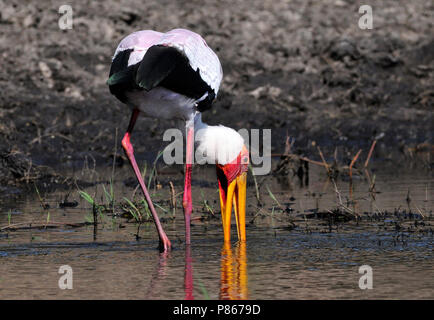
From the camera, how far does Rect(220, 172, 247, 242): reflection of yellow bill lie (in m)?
7.23

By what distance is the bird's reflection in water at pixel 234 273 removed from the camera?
5.43m

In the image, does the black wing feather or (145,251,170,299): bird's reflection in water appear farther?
the black wing feather

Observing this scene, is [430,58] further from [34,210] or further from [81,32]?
[34,210]

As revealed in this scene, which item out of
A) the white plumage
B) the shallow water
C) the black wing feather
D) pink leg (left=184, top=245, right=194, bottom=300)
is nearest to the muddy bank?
the shallow water

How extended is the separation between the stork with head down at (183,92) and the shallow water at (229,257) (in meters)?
0.30

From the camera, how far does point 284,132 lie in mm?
13320

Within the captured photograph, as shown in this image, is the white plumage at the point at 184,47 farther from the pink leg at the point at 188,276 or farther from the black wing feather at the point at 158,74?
the pink leg at the point at 188,276

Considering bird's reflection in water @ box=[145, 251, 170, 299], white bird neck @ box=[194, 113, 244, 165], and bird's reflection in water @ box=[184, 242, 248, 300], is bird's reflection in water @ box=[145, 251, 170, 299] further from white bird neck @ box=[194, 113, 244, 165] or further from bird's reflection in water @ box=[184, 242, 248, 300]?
white bird neck @ box=[194, 113, 244, 165]

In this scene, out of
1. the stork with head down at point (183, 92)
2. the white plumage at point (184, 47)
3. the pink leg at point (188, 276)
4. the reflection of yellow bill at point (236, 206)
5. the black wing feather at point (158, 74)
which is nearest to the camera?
the pink leg at point (188, 276)

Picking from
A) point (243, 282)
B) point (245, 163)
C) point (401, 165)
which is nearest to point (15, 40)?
point (401, 165)

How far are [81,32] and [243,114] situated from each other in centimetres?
294

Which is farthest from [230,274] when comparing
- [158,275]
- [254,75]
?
[254,75]

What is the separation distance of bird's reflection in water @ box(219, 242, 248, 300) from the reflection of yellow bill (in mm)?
239

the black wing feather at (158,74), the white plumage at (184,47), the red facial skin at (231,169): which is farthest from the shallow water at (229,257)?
the white plumage at (184,47)
